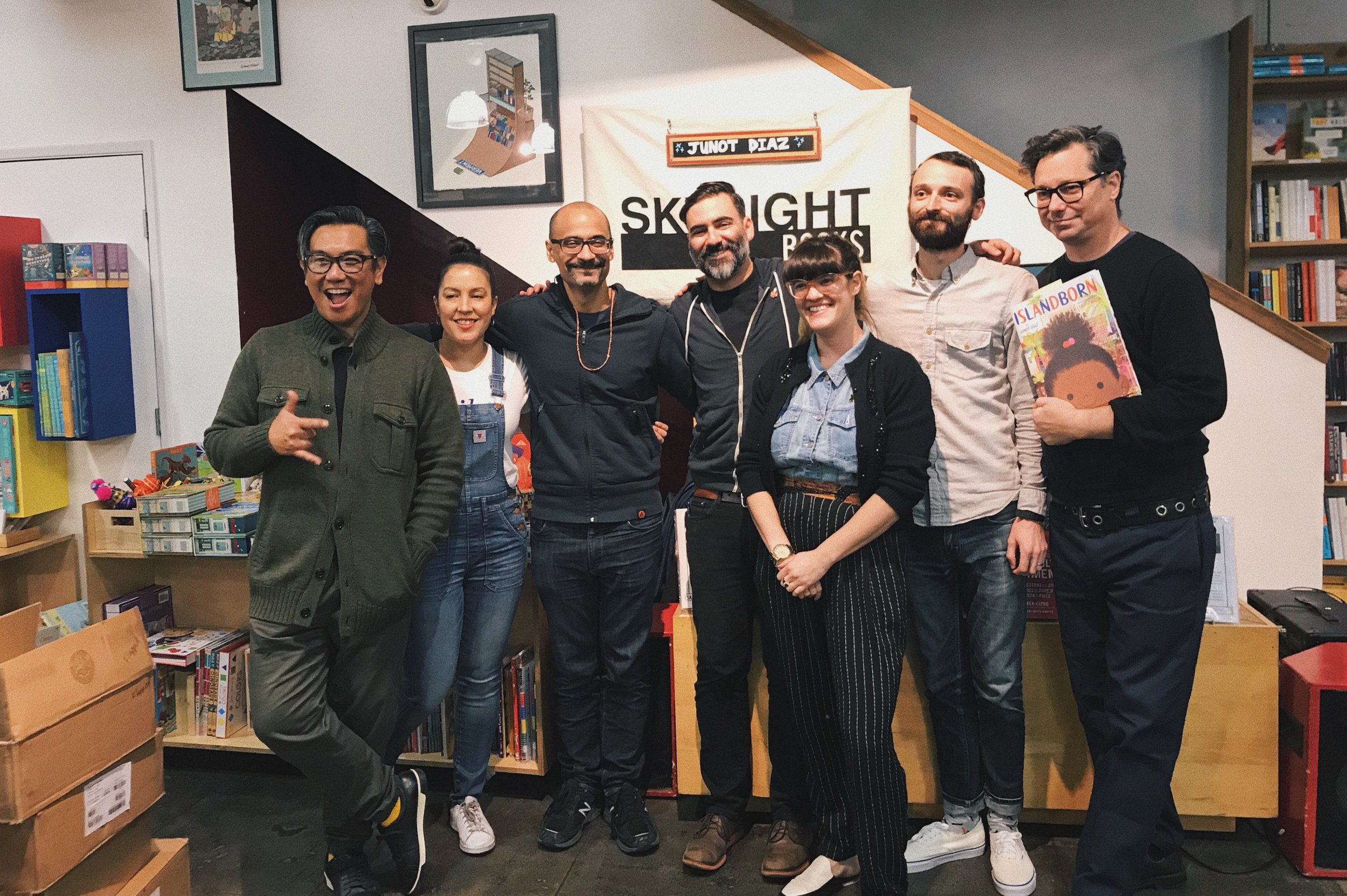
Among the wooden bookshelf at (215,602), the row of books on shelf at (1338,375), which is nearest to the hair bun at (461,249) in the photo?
the wooden bookshelf at (215,602)

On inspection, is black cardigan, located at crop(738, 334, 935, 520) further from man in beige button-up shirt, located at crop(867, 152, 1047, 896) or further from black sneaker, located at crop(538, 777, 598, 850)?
black sneaker, located at crop(538, 777, 598, 850)

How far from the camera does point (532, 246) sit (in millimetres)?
3574

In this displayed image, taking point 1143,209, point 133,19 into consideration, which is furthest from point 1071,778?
point 133,19

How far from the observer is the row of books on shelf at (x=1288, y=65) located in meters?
4.28

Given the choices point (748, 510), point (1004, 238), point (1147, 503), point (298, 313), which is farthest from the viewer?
point (298, 313)

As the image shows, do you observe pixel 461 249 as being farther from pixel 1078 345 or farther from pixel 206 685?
pixel 206 685

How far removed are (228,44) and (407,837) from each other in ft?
9.85

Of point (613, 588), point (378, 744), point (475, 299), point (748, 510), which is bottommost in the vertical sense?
point (378, 744)

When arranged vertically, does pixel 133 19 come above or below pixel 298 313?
above

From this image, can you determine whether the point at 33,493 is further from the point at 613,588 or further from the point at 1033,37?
the point at 1033,37

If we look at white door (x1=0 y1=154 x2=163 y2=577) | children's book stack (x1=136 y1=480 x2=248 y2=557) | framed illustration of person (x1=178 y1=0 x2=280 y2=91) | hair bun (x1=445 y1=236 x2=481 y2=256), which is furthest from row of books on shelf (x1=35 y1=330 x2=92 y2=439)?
hair bun (x1=445 y1=236 x2=481 y2=256)

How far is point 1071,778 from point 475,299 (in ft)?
6.85

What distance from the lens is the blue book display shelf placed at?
11.8 ft

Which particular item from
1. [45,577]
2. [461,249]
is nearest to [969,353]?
[461,249]
